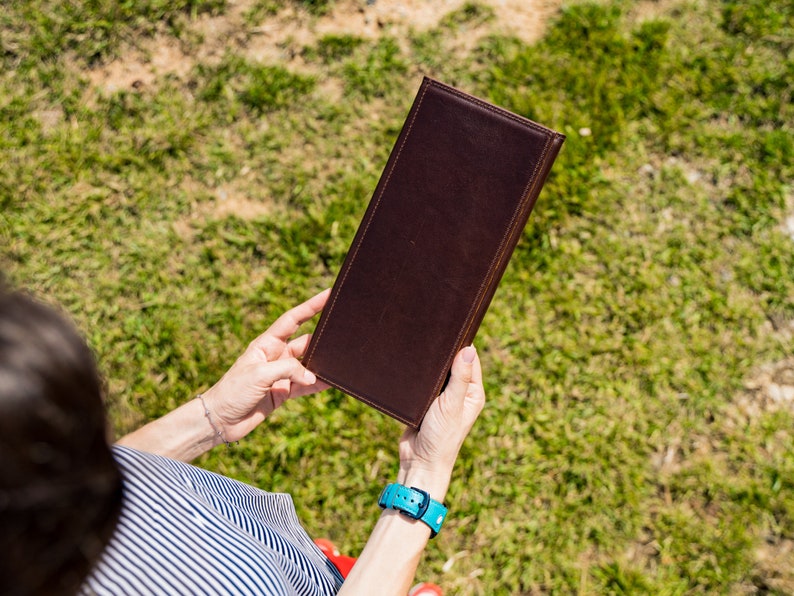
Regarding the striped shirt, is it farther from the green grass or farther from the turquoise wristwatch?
the green grass

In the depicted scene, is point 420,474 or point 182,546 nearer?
point 182,546

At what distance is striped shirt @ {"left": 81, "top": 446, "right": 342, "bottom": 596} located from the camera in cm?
145

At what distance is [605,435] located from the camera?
3270mm

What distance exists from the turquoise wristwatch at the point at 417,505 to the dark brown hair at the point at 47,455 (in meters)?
1.09

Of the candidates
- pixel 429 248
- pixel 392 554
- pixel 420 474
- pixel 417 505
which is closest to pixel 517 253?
pixel 429 248

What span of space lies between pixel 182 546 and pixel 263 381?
0.90m

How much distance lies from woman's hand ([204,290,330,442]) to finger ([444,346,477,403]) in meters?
0.54

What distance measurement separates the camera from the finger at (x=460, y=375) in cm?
227

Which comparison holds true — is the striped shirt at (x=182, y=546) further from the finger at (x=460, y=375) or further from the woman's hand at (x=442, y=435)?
the finger at (x=460, y=375)

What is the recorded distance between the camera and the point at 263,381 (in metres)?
2.39

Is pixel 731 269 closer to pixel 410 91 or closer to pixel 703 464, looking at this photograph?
pixel 703 464

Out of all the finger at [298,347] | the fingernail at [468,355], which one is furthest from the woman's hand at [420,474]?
the finger at [298,347]

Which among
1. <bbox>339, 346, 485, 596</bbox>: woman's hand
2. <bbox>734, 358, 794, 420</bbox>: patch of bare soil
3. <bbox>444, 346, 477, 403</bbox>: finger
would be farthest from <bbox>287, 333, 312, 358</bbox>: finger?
<bbox>734, 358, 794, 420</bbox>: patch of bare soil

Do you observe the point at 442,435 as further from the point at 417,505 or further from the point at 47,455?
the point at 47,455
